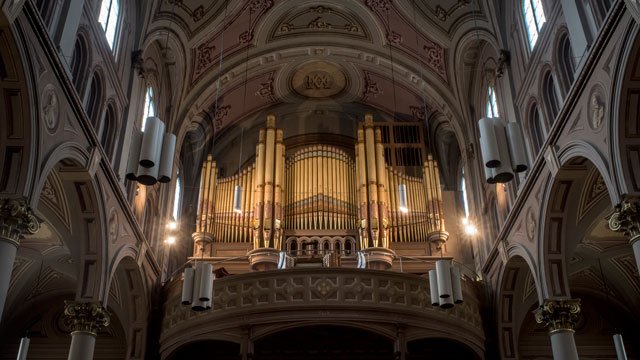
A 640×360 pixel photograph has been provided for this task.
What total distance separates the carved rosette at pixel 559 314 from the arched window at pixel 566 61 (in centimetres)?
437

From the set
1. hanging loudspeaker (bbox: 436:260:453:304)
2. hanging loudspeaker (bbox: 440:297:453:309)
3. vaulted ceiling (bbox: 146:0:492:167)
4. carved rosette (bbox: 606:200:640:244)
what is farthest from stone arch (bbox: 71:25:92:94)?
carved rosette (bbox: 606:200:640:244)

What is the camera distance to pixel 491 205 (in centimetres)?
1727

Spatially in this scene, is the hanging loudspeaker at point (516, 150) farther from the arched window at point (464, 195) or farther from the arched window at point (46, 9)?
the arched window at point (464, 195)

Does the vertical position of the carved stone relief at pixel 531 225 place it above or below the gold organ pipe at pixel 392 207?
below

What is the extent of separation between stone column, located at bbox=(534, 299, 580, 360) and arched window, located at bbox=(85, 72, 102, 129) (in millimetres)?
10025

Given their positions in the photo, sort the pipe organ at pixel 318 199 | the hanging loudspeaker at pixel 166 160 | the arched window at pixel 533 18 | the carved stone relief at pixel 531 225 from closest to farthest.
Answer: the hanging loudspeaker at pixel 166 160 → the carved stone relief at pixel 531 225 → the arched window at pixel 533 18 → the pipe organ at pixel 318 199

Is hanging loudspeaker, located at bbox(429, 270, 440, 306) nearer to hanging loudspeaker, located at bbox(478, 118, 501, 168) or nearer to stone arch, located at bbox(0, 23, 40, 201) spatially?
hanging loudspeaker, located at bbox(478, 118, 501, 168)

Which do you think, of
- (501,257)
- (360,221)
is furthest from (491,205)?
(360,221)

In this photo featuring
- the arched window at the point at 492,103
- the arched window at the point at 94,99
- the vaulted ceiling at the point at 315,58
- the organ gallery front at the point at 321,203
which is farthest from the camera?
the organ gallery front at the point at 321,203

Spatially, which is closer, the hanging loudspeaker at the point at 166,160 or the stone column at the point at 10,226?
the stone column at the point at 10,226

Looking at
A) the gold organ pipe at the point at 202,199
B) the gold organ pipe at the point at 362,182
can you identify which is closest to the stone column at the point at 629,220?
the gold organ pipe at the point at 362,182

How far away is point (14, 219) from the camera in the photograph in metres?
9.38

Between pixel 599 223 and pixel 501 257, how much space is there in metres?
2.50

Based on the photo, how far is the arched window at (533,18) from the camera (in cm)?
1370
